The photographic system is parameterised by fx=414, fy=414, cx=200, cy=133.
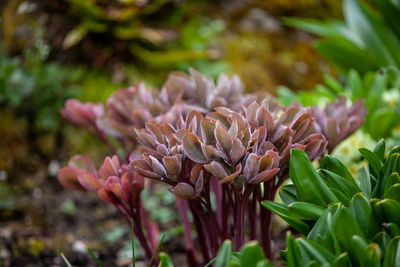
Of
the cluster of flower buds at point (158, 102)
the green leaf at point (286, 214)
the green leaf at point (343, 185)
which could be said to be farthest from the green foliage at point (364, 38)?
the green leaf at point (286, 214)

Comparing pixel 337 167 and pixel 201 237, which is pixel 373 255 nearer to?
pixel 337 167

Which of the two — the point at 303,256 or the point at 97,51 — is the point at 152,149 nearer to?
the point at 303,256

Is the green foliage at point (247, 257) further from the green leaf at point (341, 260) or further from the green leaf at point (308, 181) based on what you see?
the green leaf at point (308, 181)

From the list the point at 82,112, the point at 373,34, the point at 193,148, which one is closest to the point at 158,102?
the point at 82,112

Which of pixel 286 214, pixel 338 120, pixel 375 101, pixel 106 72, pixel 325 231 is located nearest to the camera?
pixel 325 231

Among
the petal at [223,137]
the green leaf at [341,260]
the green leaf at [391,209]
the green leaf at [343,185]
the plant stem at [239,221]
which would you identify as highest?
the petal at [223,137]

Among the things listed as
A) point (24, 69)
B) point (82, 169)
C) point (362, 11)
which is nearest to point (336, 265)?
point (82, 169)
